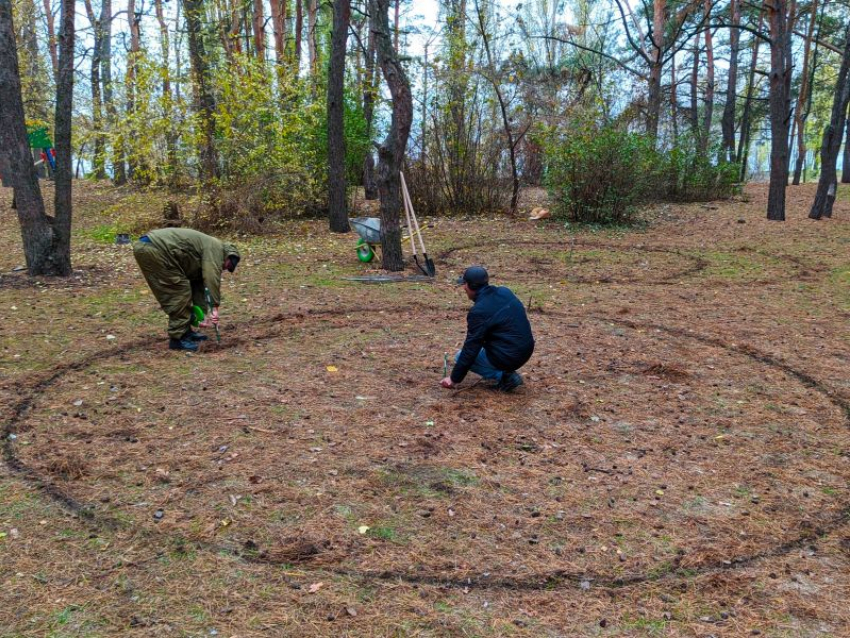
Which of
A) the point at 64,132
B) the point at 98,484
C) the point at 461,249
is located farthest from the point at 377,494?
the point at 461,249

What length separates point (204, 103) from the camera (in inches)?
523

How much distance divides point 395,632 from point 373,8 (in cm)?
843

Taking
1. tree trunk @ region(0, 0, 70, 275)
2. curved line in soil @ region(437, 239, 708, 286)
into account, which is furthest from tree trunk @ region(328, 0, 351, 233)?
tree trunk @ region(0, 0, 70, 275)

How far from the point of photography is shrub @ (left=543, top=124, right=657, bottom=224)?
13438 mm

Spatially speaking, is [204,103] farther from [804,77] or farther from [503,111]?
[804,77]

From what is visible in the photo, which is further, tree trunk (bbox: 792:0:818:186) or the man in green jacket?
tree trunk (bbox: 792:0:818:186)

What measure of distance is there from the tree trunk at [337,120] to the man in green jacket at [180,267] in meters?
7.47

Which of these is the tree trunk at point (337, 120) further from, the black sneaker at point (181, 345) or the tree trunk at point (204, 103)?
the black sneaker at point (181, 345)

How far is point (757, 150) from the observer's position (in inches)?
2440

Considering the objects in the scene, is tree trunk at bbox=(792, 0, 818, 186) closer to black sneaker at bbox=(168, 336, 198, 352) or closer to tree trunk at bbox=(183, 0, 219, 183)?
tree trunk at bbox=(183, 0, 219, 183)

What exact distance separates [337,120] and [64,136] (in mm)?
5492

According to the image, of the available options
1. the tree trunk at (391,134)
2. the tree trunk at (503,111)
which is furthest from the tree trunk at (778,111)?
the tree trunk at (391,134)

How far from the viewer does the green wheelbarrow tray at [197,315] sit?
610 centimetres

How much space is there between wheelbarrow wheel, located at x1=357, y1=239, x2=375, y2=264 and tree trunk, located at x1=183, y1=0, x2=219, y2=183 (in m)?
4.47
